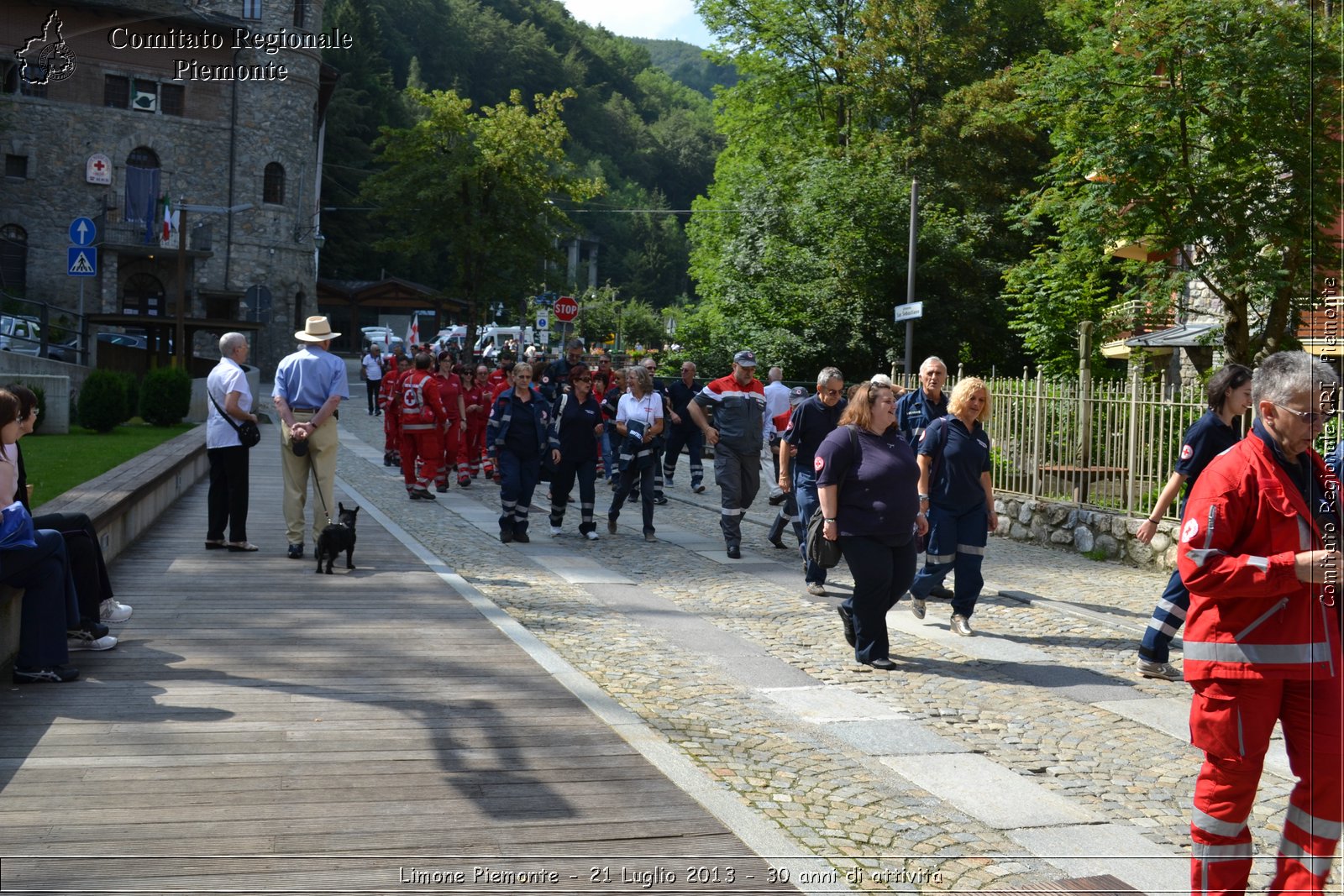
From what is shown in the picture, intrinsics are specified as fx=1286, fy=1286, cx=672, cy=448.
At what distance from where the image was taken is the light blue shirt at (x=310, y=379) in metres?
10.8

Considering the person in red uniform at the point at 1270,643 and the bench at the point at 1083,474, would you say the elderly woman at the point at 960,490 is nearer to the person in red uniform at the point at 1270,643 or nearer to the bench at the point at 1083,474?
the person in red uniform at the point at 1270,643

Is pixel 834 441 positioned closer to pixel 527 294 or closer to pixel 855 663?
pixel 855 663

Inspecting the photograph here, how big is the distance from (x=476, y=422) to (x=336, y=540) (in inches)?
376

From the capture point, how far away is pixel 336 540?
402 inches

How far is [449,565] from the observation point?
37.2 ft

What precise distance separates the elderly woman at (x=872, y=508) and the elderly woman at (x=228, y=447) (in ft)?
17.0

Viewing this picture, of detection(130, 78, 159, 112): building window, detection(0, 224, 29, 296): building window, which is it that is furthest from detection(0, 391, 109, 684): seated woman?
detection(130, 78, 159, 112): building window

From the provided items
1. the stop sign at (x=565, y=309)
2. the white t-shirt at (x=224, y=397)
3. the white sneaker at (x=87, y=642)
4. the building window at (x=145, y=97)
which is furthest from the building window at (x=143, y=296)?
the white sneaker at (x=87, y=642)

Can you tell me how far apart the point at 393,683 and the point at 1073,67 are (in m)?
13.2

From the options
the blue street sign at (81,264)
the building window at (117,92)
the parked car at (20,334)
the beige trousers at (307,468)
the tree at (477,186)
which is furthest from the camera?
the building window at (117,92)

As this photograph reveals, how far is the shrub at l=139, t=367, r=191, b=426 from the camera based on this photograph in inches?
944

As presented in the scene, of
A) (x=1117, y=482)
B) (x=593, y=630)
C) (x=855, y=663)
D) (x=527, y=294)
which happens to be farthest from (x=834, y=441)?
(x=527, y=294)

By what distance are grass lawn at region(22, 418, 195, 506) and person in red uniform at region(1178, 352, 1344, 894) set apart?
31.2ft

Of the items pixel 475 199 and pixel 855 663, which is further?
pixel 475 199
